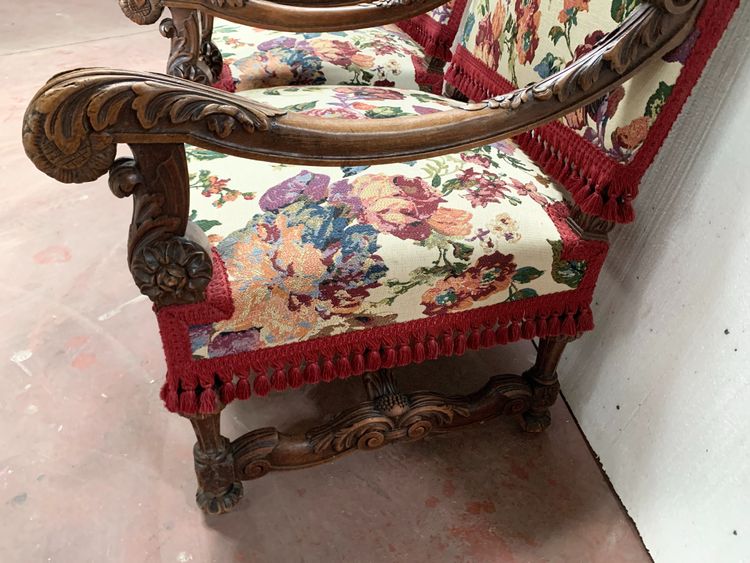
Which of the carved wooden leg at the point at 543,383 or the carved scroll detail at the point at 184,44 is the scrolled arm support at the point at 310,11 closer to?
the carved scroll detail at the point at 184,44

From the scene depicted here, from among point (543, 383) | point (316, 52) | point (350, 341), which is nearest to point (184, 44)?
point (316, 52)

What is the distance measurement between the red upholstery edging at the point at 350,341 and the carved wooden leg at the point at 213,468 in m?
0.07

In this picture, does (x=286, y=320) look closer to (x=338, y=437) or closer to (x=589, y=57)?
(x=338, y=437)

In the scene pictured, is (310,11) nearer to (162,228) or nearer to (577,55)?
(577,55)

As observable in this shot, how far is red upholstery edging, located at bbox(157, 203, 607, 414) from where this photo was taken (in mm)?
712

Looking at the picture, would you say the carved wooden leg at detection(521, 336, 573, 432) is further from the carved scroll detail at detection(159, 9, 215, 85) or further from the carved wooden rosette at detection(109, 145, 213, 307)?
the carved scroll detail at detection(159, 9, 215, 85)

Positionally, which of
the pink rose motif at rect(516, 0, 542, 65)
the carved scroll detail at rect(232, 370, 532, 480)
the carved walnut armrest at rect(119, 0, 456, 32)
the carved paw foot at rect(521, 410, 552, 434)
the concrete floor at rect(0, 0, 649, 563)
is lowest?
the concrete floor at rect(0, 0, 649, 563)

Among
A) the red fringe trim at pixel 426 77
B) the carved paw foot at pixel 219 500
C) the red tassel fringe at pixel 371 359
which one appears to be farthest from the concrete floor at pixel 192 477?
the red fringe trim at pixel 426 77

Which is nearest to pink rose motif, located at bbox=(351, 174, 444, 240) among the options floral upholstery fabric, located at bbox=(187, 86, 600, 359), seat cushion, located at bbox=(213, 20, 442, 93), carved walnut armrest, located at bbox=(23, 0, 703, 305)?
floral upholstery fabric, located at bbox=(187, 86, 600, 359)

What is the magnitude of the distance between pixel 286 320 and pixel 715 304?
0.59 metres

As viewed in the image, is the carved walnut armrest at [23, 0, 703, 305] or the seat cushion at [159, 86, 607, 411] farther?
the seat cushion at [159, 86, 607, 411]

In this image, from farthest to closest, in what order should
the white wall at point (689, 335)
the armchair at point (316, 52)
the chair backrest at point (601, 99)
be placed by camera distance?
the armchair at point (316, 52)
the white wall at point (689, 335)
the chair backrest at point (601, 99)

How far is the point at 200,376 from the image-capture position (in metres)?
0.75

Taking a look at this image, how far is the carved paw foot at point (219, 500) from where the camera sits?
98 cm
